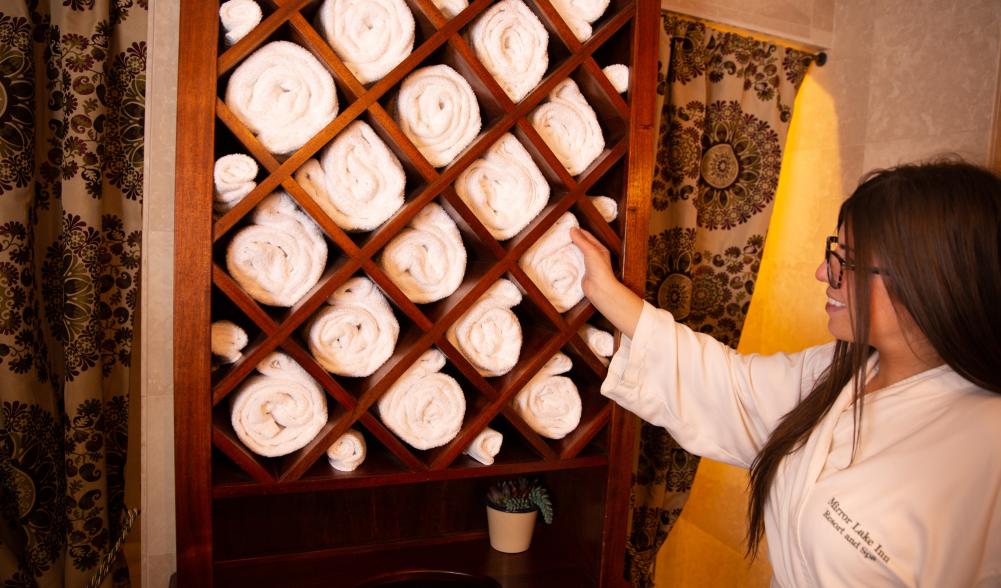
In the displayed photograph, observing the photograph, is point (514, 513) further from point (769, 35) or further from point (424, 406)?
point (769, 35)

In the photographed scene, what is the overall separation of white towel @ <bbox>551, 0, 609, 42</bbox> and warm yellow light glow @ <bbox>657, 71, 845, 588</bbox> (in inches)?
41.8

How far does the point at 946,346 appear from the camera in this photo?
37.4 inches

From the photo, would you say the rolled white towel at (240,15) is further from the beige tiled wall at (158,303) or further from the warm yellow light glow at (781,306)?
the warm yellow light glow at (781,306)

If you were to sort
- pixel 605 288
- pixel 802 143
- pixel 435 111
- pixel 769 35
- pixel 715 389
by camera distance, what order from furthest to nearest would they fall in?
pixel 802 143 < pixel 769 35 < pixel 715 389 < pixel 605 288 < pixel 435 111

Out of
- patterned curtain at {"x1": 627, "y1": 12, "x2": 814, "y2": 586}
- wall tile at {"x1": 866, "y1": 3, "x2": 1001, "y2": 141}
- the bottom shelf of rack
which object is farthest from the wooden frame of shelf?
wall tile at {"x1": 866, "y1": 3, "x2": 1001, "y2": 141}

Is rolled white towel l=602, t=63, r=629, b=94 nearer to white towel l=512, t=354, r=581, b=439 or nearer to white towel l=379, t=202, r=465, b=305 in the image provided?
white towel l=379, t=202, r=465, b=305

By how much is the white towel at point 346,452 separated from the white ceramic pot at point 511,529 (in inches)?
15.8

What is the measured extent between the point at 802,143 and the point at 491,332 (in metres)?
1.34

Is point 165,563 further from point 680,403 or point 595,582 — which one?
point 680,403

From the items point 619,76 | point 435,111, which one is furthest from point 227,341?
point 619,76

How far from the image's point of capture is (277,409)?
3.32ft

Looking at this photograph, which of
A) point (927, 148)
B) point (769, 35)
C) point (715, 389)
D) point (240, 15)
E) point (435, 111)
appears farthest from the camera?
point (769, 35)

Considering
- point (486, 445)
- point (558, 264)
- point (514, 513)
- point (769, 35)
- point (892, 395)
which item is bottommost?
point (514, 513)

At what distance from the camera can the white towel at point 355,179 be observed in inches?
39.1
